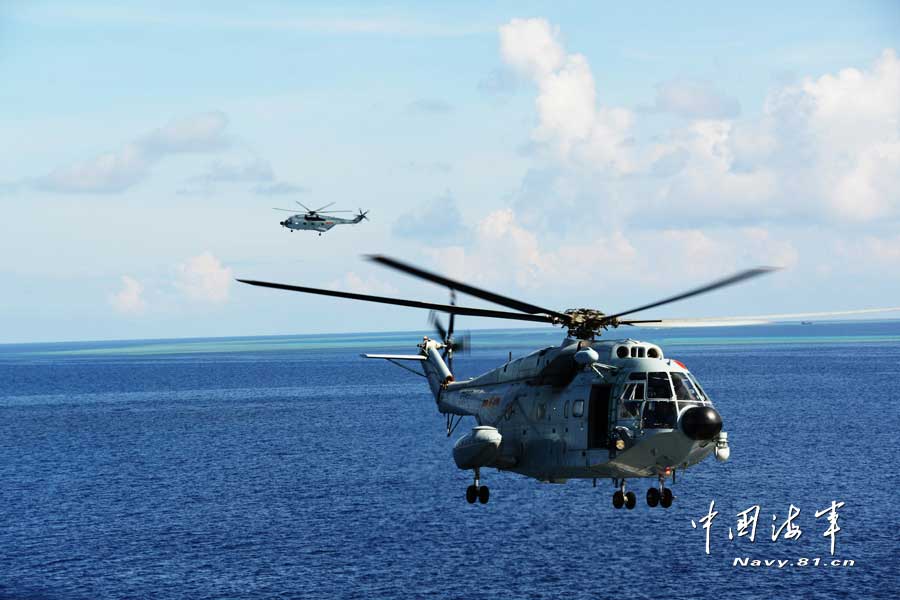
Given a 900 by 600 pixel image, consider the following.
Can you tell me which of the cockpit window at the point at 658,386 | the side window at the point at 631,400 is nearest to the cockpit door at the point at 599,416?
the side window at the point at 631,400

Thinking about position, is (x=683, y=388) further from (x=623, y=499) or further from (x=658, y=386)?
(x=623, y=499)

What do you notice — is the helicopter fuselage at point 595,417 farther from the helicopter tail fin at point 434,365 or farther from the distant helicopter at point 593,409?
the helicopter tail fin at point 434,365

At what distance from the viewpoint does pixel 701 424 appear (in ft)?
94.8

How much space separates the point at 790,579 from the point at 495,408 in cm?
8568

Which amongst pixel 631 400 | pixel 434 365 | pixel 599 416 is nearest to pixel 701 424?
pixel 631 400

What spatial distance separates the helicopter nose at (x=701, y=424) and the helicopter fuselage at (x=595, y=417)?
0.10 feet

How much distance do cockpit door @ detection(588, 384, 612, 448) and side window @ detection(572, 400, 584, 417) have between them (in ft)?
1.46

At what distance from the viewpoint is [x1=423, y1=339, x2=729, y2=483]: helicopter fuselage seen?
3056 cm

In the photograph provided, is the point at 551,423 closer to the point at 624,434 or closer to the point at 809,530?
the point at 624,434

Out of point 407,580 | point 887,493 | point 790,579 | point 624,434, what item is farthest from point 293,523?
point 624,434

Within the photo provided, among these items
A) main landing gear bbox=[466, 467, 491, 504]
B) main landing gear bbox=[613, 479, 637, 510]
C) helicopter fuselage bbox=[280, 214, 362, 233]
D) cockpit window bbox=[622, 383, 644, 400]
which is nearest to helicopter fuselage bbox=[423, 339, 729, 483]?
cockpit window bbox=[622, 383, 644, 400]

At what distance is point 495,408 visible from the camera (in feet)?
127

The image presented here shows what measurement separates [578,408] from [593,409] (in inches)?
28.5

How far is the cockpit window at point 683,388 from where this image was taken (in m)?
31.0
